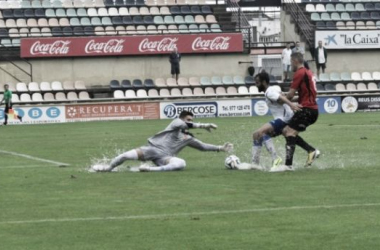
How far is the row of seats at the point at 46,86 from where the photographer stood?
4703 cm

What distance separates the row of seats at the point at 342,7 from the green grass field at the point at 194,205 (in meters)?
34.4

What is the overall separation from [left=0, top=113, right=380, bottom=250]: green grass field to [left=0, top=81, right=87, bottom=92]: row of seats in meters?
24.2

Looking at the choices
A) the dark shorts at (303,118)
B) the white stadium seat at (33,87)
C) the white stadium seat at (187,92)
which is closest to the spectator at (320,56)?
the white stadium seat at (187,92)

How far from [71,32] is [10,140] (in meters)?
21.0

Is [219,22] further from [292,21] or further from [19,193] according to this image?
[19,193]

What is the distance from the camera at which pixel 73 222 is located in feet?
38.8

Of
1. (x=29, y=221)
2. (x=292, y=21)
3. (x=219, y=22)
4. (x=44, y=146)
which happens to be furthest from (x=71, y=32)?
(x=29, y=221)

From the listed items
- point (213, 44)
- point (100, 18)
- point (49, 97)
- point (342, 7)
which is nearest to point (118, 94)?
point (49, 97)

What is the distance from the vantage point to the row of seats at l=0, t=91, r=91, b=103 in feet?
151

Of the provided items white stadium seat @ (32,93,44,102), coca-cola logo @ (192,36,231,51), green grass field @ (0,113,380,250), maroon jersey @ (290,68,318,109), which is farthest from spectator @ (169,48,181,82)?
maroon jersey @ (290,68,318,109)

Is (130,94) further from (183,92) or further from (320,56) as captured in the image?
(320,56)

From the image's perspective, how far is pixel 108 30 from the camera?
168 feet

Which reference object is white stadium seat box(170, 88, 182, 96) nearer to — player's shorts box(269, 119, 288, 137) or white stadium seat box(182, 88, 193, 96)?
white stadium seat box(182, 88, 193, 96)

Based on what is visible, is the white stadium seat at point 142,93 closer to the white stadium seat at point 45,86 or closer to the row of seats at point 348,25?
the white stadium seat at point 45,86
